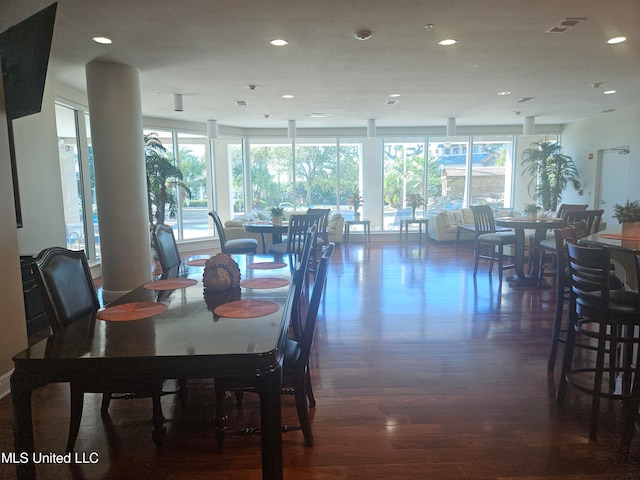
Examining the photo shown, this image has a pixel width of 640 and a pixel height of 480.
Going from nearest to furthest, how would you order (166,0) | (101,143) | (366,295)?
1. (166,0)
2. (101,143)
3. (366,295)

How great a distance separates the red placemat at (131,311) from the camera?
1.84 meters

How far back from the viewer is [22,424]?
1.45 metres

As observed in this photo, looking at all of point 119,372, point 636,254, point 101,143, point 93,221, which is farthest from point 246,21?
point 93,221

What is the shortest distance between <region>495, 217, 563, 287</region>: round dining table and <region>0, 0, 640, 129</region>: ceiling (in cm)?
181

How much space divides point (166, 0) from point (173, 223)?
6300mm

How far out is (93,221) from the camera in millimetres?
6293

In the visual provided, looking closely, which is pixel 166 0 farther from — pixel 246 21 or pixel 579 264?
pixel 579 264

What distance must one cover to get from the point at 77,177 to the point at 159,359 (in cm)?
572

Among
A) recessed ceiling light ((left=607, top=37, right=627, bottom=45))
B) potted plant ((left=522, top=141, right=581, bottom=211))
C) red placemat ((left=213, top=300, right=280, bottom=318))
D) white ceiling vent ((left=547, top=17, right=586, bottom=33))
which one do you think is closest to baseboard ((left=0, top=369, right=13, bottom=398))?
red placemat ((left=213, top=300, right=280, bottom=318))

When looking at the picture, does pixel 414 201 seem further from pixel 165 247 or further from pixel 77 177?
pixel 165 247

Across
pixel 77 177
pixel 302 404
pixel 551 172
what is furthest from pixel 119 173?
pixel 551 172

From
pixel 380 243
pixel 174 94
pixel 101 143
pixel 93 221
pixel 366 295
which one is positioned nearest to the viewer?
pixel 101 143

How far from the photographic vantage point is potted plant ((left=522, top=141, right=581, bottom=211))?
870 centimetres

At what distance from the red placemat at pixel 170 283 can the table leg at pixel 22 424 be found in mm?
993
